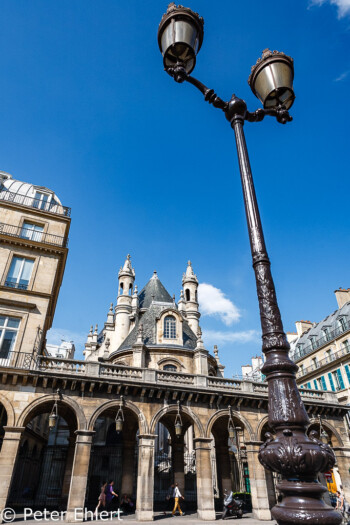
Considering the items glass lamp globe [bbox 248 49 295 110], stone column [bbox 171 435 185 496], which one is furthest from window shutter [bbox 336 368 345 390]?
glass lamp globe [bbox 248 49 295 110]

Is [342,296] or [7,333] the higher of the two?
[342,296]

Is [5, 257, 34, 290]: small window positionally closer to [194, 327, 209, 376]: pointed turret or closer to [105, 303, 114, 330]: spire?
[194, 327, 209, 376]: pointed turret

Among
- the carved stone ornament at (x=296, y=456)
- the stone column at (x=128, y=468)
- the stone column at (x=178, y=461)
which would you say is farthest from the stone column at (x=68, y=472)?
the carved stone ornament at (x=296, y=456)

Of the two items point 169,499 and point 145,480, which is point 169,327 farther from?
point 145,480

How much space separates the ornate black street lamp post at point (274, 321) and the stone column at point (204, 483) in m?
15.6

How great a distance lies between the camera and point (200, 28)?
553 centimetres

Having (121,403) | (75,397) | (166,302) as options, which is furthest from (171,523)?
(166,302)

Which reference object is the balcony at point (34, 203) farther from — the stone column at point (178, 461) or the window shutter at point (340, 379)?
the window shutter at point (340, 379)

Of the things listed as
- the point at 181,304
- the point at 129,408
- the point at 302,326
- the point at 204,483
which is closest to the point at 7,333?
the point at 129,408

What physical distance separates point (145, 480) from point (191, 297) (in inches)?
849

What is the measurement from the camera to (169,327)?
90.1 feet

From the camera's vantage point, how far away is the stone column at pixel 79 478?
45.9ft

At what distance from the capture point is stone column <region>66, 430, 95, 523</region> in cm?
1398

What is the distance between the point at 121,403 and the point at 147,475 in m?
3.55
